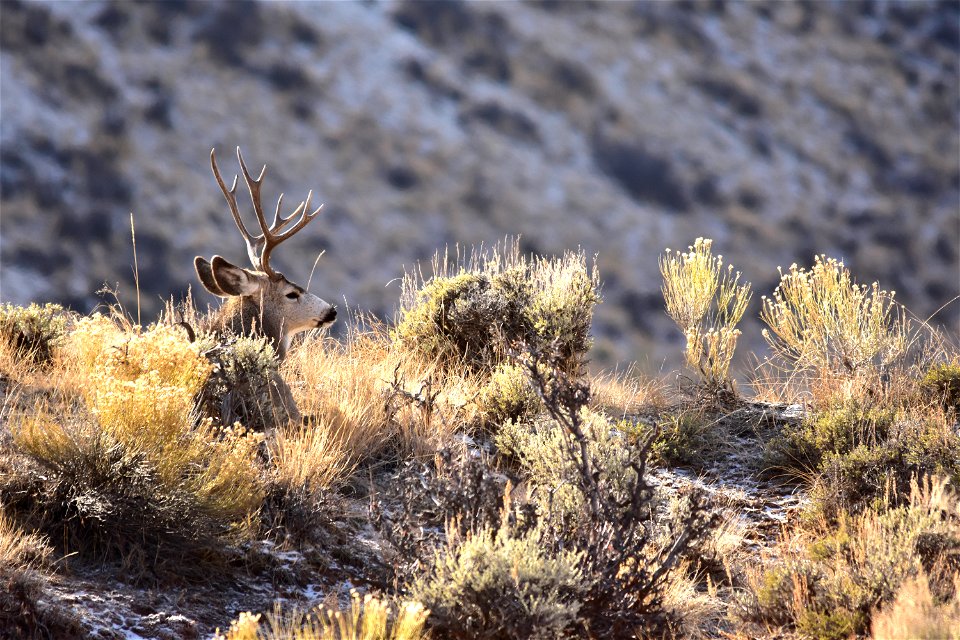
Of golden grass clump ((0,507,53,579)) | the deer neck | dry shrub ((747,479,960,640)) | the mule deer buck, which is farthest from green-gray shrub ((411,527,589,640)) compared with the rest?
the deer neck

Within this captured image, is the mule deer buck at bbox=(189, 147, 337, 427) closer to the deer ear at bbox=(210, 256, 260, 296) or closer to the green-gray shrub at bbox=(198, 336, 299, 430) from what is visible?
the deer ear at bbox=(210, 256, 260, 296)

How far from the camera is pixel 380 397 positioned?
714 centimetres

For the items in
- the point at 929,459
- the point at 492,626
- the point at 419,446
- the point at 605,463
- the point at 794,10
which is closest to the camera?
the point at 492,626

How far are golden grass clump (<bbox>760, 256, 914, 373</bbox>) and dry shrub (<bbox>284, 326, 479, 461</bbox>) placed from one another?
244 cm

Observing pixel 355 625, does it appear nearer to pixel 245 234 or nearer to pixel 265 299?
pixel 265 299

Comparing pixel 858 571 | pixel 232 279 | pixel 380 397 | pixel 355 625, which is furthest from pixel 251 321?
pixel 858 571

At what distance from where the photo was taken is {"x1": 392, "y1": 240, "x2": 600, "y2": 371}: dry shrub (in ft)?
27.3

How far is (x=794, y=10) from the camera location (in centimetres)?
7075

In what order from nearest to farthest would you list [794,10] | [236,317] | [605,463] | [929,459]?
[605,463] < [929,459] < [236,317] < [794,10]

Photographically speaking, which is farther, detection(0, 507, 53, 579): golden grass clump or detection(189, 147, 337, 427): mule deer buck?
detection(189, 147, 337, 427): mule deer buck

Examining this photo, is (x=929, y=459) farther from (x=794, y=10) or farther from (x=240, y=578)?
(x=794, y=10)

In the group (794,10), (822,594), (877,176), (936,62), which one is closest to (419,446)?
(822,594)

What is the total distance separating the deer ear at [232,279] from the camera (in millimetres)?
7105

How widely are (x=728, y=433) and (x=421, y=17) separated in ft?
182
